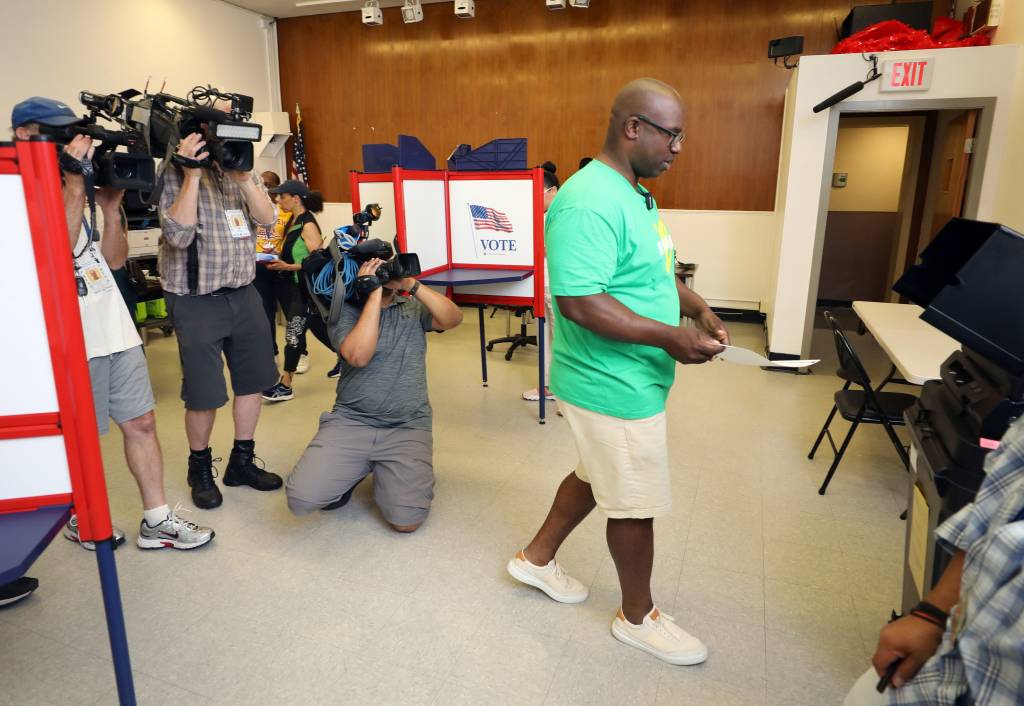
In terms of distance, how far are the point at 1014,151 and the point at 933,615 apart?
4162 mm

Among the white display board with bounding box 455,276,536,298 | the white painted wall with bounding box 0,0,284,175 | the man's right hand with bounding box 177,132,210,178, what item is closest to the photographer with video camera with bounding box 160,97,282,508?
the man's right hand with bounding box 177,132,210,178

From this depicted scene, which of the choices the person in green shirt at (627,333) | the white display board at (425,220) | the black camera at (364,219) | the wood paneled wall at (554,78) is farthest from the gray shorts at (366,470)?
the wood paneled wall at (554,78)

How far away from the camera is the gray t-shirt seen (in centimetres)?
266

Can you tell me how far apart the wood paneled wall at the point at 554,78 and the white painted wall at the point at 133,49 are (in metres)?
0.42

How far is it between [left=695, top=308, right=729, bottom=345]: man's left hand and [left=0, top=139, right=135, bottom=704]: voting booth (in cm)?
145

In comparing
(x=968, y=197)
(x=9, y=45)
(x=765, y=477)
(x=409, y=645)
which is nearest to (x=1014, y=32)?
(x=968, y=197)

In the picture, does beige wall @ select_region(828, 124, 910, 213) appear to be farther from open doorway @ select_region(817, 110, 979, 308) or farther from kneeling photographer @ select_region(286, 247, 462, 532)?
kneeling photographer @ select_region(286, 247, 462, 532)

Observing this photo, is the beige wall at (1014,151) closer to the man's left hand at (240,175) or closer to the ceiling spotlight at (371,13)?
the man's left hand at (240,175)

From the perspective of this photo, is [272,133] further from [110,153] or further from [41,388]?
[41,388]

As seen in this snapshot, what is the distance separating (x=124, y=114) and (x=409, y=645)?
2028 millimetres

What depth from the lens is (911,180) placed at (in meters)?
6.64

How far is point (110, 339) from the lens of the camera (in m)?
2.19

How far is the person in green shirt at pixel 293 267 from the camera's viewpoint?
430 centimetres

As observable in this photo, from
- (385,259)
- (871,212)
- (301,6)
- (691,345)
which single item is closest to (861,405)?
(691,345)
